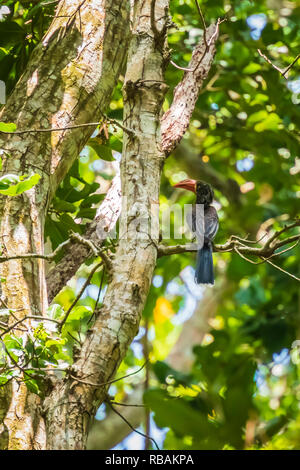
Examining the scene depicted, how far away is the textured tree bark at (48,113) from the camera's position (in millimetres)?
3039

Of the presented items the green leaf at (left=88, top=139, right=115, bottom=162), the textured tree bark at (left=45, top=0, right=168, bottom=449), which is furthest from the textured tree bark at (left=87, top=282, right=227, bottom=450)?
the textured tree bark at (left=45, top=0, right=168, bottom=449)

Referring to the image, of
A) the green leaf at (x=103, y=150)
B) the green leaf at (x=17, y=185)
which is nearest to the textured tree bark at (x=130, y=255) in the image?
the green leaf at (x=17, y=185)

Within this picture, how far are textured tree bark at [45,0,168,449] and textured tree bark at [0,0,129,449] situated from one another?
0.31 meters

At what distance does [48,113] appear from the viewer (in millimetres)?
3432

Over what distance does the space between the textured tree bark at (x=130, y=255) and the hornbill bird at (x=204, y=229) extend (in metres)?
0.97

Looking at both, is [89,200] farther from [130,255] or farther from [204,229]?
[130,255]

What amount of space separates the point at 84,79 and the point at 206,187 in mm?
2457

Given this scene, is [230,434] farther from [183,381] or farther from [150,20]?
[150,20]

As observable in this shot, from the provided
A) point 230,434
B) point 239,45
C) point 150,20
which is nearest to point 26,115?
point 150,20

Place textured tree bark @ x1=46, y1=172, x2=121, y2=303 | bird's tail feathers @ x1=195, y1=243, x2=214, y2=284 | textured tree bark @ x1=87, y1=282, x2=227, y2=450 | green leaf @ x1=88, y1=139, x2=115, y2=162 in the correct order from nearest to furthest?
textured tree bark @ x1=46, y1=172, x2=121, y2=303, green leaf @ x1=88, y1=139, x2=115, y2=162, bird's tail feathers @ x1=195, y1=243, x2=214, y2=284, textured tree bark @ x1=87, y1=282, x2=227, y2=450

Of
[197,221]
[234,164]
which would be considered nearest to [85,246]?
[197,221]

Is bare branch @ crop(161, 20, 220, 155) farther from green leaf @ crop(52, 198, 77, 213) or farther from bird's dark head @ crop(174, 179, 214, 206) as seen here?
bird's dark head @ crop(174, 179, 214, 206)

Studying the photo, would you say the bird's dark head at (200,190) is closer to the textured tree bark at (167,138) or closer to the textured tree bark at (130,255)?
the textured tree bark at (167,138)

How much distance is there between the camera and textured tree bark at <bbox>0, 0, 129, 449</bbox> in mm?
3039
